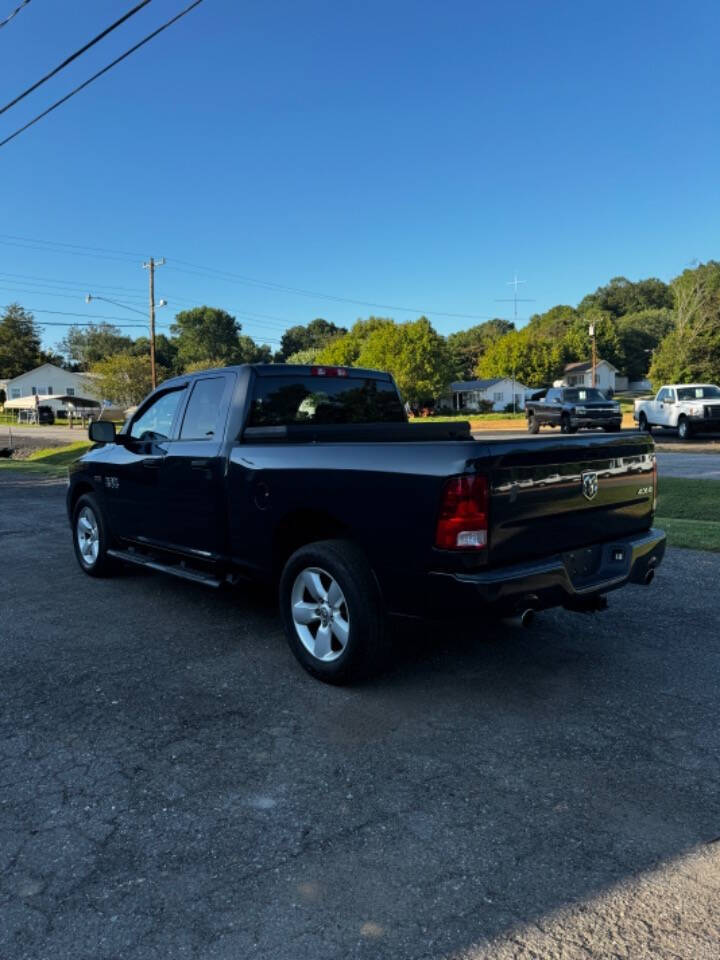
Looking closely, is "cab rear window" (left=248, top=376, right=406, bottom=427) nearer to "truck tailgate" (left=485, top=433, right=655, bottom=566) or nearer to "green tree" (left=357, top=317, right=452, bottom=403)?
"truck tailgate" (left=485, top=433, right=655, bottom=566)

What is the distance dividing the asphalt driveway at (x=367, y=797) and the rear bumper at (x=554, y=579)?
0.57 meters

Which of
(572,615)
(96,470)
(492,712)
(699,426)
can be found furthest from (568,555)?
(699,426)

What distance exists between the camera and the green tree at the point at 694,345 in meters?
50.9

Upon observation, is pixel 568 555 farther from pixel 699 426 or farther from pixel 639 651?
pixel 699 426

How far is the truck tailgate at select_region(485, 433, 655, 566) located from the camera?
11.1 feet

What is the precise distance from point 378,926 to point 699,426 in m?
25.5

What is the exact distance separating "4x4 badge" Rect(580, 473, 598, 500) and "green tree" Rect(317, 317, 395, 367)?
7702cm

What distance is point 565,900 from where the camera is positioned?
87.0 inches

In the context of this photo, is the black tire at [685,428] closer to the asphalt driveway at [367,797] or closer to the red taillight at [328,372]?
the asphalt driveway at [367,797]

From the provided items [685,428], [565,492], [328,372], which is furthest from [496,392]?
[565,492]

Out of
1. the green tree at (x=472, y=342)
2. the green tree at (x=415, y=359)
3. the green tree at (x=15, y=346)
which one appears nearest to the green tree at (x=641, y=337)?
the green tree at (x=472, y=342)

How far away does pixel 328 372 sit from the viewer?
5453 millimetres

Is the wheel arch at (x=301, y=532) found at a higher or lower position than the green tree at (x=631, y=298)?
lower

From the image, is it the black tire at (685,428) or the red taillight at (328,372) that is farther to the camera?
the black tire at (685,428)
